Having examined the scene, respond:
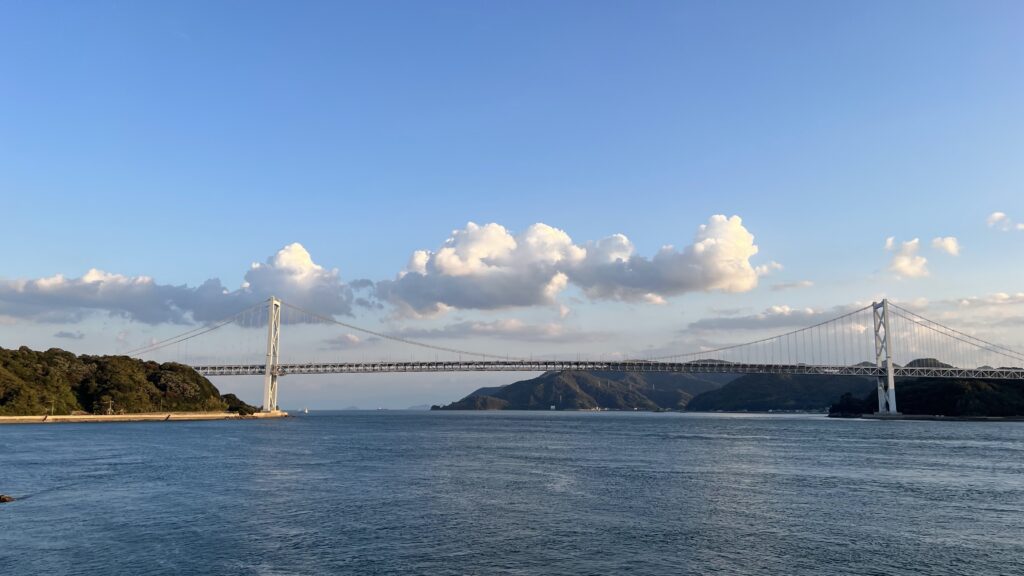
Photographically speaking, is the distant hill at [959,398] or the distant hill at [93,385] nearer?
the distant hill at [93,385]

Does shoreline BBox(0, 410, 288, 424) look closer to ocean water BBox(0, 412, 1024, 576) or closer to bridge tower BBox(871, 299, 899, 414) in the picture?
ocean water BBox(0, 412, 1024, 576)

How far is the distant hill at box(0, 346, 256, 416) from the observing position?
105 meters

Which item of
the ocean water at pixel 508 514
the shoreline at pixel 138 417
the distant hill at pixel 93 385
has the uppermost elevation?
the distant hill at pixel 93 385

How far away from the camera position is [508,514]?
28.0m

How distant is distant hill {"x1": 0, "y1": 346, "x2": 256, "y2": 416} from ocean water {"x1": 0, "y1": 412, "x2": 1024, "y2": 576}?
207ft

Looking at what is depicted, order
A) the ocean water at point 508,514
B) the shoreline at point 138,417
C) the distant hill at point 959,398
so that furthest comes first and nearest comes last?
1. the distant hill at point 959,398
2. the shoreline at point 138,417
3. the ocean water at point 508,514

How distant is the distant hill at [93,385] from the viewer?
344 feet

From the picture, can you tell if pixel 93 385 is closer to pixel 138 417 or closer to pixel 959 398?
pixel 138 417

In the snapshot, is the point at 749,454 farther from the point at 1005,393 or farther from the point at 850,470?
the point at 1005,393

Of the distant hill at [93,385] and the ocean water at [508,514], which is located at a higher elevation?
the distant hill at [93,385]

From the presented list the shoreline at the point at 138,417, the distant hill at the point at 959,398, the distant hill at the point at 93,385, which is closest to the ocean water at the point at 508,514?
the shoreline at the point at 138,417

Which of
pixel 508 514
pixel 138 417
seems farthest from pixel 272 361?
pixel 508 514

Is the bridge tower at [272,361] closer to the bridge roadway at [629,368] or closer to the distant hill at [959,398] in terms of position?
the bridge roadway at [629,368]

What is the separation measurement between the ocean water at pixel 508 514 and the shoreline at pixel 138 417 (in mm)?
55323
